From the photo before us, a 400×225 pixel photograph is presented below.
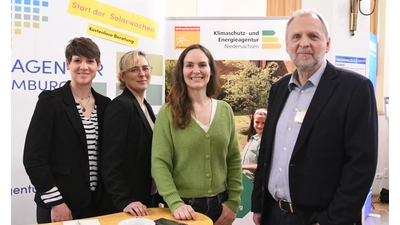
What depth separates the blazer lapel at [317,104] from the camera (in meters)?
1.67

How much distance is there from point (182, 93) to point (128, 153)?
46cm

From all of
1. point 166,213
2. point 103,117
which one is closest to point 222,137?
point 166,213

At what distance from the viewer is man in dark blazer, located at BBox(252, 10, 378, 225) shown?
5.19 ft

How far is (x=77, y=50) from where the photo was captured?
208 cm

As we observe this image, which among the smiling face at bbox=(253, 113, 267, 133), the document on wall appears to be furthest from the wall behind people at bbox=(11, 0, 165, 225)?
the document on wall

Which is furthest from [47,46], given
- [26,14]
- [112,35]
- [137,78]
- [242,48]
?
[242,48]

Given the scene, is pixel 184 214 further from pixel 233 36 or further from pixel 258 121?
pixel 233 36

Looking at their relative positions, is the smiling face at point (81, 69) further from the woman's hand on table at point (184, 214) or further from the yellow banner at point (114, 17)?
the woman's hand on table at point (184, 214)

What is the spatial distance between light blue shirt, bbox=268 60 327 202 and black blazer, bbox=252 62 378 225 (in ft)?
0.20

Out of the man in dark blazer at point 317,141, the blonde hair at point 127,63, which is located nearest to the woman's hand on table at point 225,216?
the man in dark blazer at point 317,141

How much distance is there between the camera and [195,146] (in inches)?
77.7

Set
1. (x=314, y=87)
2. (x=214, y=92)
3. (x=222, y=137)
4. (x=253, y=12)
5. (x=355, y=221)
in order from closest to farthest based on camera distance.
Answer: (x=355, y=221) → (x=314, y=87) → (x=222, y=137) → (x=214, y=92) → (x=253, y=12)

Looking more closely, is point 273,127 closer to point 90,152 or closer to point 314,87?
point 314,87

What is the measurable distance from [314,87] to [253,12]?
3.12 meters
